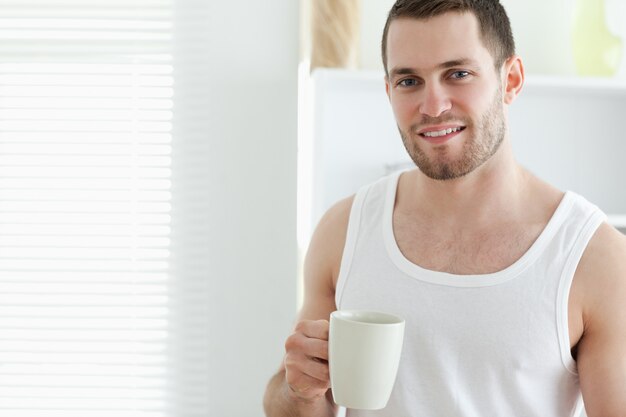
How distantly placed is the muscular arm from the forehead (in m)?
0.37

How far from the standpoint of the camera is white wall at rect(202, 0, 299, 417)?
7.98ft

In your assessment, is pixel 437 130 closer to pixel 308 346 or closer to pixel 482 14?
pixel 482 14

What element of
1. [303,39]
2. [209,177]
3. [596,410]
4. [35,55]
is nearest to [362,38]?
[303,39]

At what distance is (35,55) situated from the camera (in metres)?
2.49

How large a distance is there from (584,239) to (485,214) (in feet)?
0.59

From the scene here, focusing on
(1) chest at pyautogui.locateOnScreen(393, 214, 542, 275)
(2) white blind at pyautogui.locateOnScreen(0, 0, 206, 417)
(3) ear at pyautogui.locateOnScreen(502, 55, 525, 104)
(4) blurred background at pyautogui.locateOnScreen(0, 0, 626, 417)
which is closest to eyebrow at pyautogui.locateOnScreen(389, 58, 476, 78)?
(3) ear at pyautogui.locateOnScreen(502, 55, 525, 104)

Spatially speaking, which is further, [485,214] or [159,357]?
[159,357]

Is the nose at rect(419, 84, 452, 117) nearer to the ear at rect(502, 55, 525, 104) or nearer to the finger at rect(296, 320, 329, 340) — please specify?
the ear at rect(502, 55, 525, 104)

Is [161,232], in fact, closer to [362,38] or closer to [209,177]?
[209,177]

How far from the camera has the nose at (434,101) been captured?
1.24 metres

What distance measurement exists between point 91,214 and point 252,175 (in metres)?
0.54

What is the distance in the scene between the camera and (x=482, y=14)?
1.31 meters

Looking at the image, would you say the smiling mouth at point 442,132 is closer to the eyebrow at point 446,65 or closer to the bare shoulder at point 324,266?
the eyebrow at point 446,65

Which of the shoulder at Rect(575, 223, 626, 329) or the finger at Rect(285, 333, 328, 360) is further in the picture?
the shoulder at Rect(575, 223, 626, 329)
